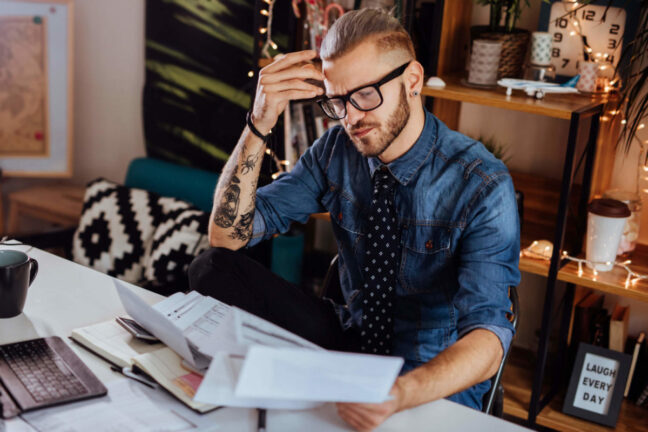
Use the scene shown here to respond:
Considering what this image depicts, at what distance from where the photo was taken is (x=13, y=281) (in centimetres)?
150

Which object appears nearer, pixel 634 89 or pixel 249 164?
pixel 249 164

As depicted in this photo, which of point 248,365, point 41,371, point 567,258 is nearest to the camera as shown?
point 248,365

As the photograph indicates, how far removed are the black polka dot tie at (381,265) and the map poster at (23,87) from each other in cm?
215

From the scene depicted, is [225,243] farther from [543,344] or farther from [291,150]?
[543,344]

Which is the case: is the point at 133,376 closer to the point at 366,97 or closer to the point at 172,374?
the point at 172,374

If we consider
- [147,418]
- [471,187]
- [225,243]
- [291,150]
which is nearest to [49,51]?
[291,150]

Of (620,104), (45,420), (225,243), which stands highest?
(620,104)

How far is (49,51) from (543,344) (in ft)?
8.08

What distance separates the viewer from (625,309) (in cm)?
250

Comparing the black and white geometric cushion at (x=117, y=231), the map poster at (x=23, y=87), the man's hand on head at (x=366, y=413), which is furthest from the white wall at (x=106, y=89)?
the man's hand on head at (x=366, y=413)

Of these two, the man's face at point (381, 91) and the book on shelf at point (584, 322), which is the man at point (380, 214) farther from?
the book on shelf at point (584, 322)

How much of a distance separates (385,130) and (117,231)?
4.91 feet

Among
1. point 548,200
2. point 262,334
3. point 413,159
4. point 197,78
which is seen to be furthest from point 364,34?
point 197,78

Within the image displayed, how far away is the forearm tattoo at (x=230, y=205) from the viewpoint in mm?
1908
